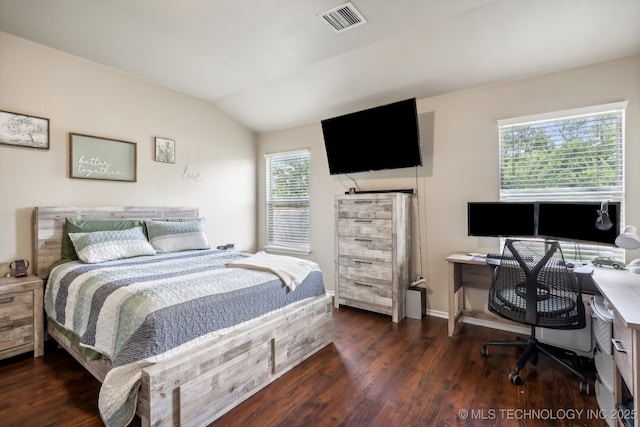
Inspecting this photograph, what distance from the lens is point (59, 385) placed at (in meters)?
2.07

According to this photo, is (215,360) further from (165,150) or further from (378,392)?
(165,150)

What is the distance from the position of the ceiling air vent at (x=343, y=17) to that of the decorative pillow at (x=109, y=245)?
2.64m

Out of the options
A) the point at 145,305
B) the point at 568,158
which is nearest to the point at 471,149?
the point at 568,158

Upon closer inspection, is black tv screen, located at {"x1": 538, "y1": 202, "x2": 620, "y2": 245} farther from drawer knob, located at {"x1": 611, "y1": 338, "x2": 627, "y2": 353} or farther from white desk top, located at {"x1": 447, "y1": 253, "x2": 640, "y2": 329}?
drawer knob, located at {"x1": 611, "y1": 338, "x2": 627, "y2": 353}

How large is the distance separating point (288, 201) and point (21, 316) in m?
3.07

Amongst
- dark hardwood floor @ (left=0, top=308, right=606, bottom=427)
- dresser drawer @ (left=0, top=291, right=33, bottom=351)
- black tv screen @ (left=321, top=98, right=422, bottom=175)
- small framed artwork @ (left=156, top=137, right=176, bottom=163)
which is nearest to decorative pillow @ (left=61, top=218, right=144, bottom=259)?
dresser drawer @ (left=0, top=291, right=33, bottom=351)

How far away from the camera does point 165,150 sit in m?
3.77

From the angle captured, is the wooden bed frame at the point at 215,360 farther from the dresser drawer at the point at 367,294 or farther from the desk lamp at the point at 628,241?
the desk lamp at the point at 628,241

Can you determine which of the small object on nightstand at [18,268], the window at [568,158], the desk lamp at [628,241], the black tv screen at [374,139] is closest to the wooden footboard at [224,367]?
the small object on nightstand at [18,268]

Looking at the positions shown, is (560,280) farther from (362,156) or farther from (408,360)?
(362,156)

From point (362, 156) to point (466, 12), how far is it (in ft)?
5.43

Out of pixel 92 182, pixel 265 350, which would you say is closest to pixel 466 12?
pixel 265 350

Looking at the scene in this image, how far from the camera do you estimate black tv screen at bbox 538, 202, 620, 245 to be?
7.29 ft

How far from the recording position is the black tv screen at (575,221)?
2.22m
